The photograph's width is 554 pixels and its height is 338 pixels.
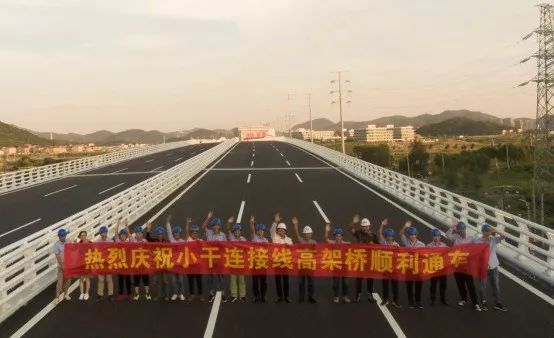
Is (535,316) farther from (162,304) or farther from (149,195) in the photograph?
(149,195)

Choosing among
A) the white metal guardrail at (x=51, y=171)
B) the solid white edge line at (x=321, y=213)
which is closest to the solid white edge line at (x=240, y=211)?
the solid white edge line at (x=321, y=213)

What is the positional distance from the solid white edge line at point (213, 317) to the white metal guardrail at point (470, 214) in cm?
722

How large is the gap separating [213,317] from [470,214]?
1877 centimetres

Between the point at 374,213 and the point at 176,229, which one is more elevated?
the point at 176,229

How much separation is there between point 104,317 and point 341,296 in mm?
4773

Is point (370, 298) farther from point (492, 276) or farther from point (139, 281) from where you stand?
point (139, 281)

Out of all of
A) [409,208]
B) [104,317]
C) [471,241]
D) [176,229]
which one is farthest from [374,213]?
[104,317]

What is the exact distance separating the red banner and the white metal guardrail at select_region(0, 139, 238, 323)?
1.03 meters

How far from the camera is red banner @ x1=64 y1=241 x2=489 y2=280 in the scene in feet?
30.9

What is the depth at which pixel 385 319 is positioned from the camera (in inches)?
343

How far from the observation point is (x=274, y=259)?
380 inches

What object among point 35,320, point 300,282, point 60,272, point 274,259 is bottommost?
point 35,320

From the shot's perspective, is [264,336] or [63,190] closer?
[264,336]

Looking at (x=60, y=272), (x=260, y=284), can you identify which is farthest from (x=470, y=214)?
(x=60, y=272)
